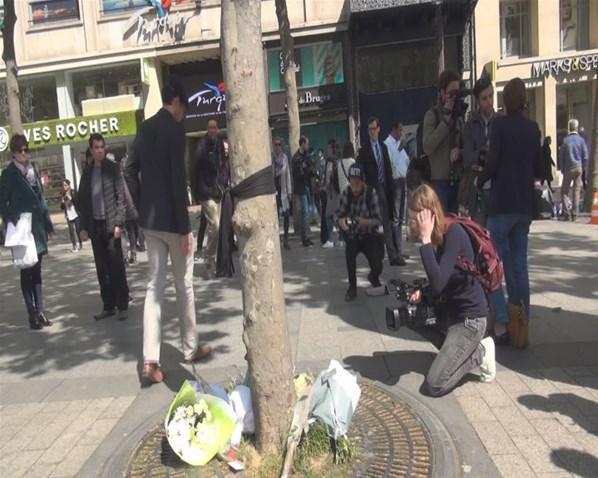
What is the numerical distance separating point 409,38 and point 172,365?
19556mm

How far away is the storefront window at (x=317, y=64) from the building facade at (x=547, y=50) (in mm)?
5203

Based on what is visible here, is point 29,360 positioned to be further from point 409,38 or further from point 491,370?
point 409,38

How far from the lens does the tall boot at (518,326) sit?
450 centimetres

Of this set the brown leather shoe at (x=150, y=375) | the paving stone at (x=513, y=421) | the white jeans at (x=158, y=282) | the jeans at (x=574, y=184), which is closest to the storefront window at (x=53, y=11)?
the jeans at (x=574, y=184)

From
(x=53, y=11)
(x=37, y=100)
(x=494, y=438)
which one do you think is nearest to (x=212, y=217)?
(x=494, y=438)

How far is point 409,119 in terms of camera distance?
21891mm

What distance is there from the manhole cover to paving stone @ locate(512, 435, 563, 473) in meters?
0.49

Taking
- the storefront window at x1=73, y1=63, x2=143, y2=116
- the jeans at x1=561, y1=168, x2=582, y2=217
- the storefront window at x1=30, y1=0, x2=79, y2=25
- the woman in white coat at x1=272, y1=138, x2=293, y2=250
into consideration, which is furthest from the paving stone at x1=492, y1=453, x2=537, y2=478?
the storefront window at x1=30, y1=0, x2=79, y2=25

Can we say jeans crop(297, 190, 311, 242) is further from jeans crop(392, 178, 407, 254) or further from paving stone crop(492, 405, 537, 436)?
paving stone crop(492, 405, 537, 436)

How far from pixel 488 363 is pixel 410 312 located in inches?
24.5

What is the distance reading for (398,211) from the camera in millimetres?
8664

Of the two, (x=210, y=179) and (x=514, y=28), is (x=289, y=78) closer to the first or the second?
(x=210, y=179)

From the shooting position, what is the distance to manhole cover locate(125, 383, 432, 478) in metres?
2.97

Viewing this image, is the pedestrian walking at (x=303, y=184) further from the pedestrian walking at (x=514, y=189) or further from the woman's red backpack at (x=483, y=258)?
the woman's red backpack at (x=483, y=258)
